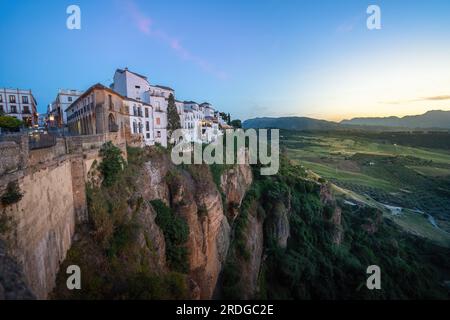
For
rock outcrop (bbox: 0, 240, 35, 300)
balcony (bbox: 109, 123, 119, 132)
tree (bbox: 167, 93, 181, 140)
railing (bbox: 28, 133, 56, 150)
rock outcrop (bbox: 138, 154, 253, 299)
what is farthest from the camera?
tree (bbox: 167, 93, 181, 140)

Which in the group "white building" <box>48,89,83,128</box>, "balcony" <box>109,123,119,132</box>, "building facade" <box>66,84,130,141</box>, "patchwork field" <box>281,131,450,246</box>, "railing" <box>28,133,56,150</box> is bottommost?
"patchwork field" <box>281,131,450,246</box>

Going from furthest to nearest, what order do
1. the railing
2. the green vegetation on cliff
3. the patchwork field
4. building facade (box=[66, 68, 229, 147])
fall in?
the patchwork field, building facade (box=[66, 68, 229, 147]), the railing, the green vegetation on cliff

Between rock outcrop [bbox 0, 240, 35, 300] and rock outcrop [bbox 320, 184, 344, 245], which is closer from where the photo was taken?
rock outcrop [bbox 0, 240, 35, 300]

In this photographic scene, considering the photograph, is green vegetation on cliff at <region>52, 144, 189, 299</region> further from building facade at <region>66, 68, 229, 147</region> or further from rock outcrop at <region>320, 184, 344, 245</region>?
rock outcrop at <region>320, 184, 344, 245</region>

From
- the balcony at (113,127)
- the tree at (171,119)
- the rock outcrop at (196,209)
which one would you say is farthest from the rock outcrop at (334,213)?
the balcony at (113,127)

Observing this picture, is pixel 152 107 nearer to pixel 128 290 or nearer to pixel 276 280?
pixel 128 290

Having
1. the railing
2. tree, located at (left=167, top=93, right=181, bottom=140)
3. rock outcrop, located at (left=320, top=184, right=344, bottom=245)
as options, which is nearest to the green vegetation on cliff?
the railing
